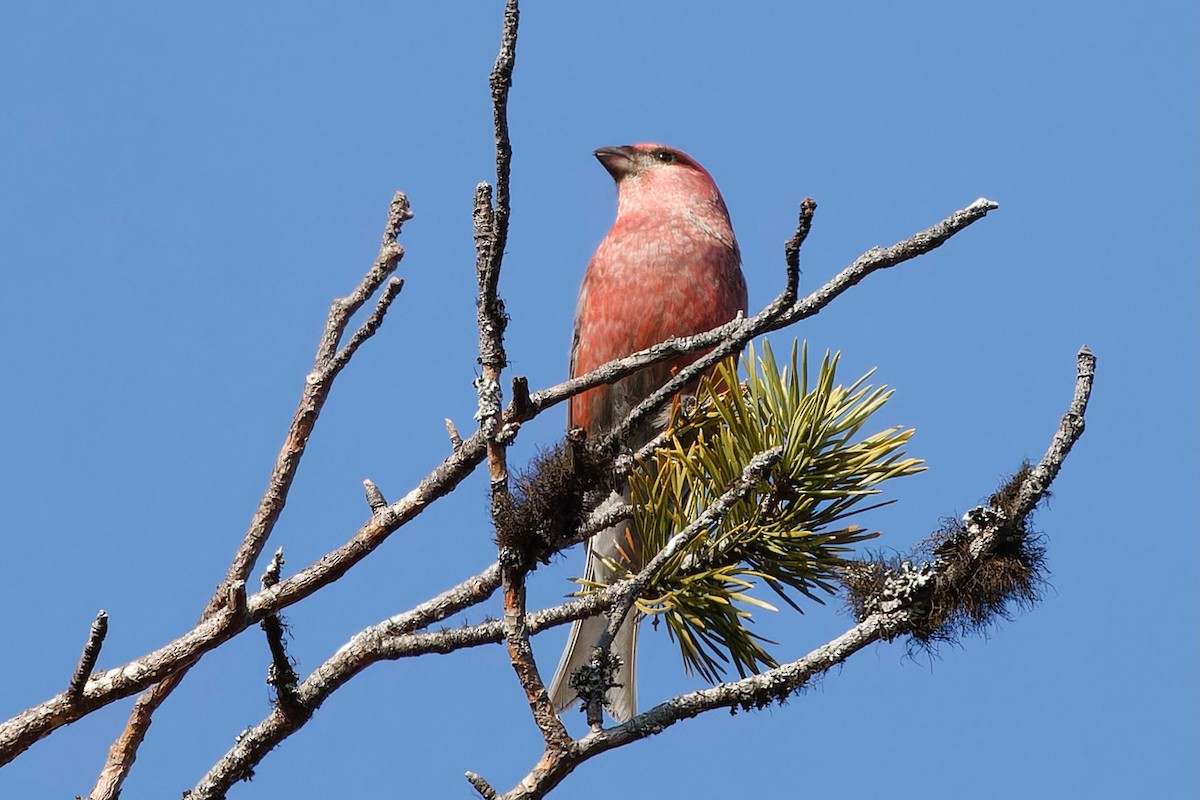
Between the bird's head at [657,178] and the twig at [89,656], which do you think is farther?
the bird's head at [657,178]

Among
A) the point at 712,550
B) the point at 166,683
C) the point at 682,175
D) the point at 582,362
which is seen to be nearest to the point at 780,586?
the point at 712,550

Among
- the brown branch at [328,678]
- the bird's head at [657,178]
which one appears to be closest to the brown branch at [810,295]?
the brown branch at [328,678]

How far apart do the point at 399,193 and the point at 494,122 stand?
883 mm

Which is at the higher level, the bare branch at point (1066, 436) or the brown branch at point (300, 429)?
the brown branch at point (300, 429)

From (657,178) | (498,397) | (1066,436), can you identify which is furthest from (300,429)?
(657,178)

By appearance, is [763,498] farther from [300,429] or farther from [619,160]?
[619,160]

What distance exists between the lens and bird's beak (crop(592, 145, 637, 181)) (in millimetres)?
6488

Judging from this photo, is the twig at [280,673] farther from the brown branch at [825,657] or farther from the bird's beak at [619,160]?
the bird's beak at [619,160]

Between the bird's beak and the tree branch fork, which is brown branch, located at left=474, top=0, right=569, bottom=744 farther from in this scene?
the bird's beak

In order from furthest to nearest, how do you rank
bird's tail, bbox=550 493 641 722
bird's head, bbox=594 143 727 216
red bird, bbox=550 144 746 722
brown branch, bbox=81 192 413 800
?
1. bird's head, bbox=594 143 727 216
2. red bird, bbox=550 144 746 722
3. bird's tail, bbox=550 493 641 722
4. brown branch, bbox=81 192 413 800

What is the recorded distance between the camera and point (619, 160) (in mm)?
6512

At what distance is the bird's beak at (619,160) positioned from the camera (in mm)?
6488

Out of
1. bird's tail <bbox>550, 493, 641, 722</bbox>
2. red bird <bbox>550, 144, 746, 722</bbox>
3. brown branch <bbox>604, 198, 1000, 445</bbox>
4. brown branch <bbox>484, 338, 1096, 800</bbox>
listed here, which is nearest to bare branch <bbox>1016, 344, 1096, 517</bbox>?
brown branch <bbox>484, 338, 1096, 800</bbox>

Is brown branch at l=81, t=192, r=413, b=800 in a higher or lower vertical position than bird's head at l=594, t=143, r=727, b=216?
lower
